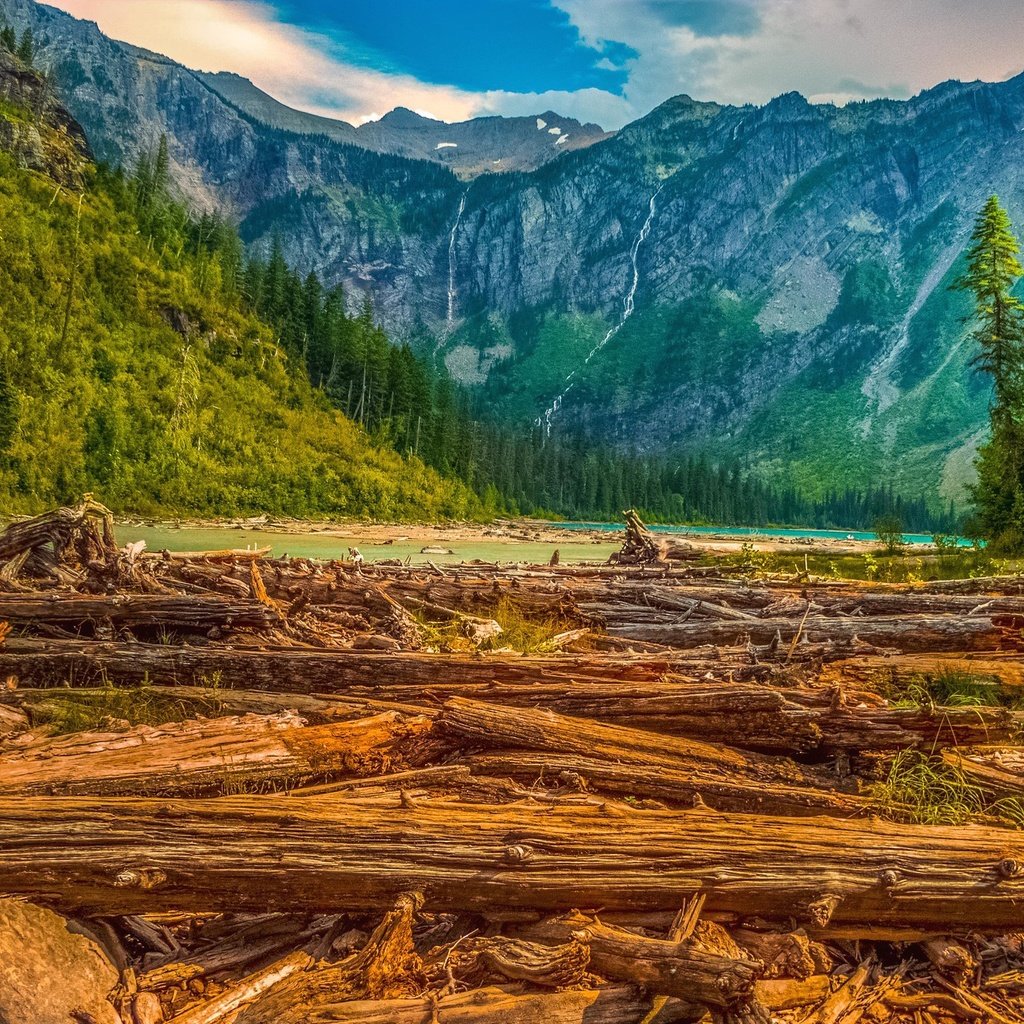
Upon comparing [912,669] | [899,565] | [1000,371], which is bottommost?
[912,669]

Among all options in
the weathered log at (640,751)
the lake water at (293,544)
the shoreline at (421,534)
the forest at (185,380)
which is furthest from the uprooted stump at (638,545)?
the forest at (185,380)

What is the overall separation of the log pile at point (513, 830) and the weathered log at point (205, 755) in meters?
0.02

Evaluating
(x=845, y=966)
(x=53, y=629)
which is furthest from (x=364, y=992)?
(x=53, y=629)

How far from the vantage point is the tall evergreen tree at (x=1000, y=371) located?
32.3 metres

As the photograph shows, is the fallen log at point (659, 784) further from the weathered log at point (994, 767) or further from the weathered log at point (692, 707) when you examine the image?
the weathered log at point (994, 767)

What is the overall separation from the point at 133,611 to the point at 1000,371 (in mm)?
42036

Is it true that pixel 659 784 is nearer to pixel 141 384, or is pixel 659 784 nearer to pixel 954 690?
pixel 954 690

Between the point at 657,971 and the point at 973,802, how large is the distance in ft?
10.0

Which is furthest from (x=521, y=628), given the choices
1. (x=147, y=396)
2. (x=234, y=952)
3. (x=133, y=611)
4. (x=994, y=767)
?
(x=147, y=396)

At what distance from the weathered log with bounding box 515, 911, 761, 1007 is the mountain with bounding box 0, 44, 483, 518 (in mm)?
52756

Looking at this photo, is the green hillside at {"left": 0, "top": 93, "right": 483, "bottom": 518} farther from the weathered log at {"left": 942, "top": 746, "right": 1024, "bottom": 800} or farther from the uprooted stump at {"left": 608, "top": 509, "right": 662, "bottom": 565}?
the weathered log at {"left": 942, "top": 746, "right": 1024, "bottom": 800}

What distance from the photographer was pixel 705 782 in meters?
5.18

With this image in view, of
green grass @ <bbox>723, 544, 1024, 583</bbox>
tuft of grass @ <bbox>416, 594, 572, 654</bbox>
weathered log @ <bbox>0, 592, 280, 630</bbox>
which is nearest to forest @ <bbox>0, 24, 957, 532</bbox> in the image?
green grass @ <bbox>723, 544, 1024, 583</bbox>

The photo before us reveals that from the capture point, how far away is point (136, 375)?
61438mm
